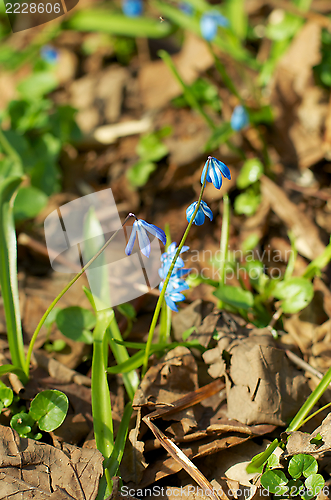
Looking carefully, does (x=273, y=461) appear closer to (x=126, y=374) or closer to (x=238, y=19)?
(x=126, y=374)

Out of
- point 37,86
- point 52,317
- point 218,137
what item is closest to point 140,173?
point 218,137

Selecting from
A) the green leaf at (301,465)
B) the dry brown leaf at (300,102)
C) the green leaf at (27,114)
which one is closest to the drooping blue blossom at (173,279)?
the green leaf at (301,465)

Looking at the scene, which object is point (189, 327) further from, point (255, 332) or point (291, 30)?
point (291, 30)

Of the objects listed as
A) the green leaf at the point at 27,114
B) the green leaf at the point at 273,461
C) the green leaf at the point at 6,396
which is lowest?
the green leaf at the point at 273,461

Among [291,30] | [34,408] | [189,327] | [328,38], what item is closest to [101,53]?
[291,30]

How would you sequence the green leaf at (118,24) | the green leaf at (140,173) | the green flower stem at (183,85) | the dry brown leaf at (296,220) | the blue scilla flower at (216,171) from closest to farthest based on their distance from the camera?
the blue scilla flower at (216,171)
the dry brown leaf at (296,220)
the green flower stem at (183,85)
the green leaf at (140,173)
the green leaf at (118,24)

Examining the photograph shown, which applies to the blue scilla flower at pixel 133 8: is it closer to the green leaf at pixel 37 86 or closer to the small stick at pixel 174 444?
the green leaf at pixel 37 86

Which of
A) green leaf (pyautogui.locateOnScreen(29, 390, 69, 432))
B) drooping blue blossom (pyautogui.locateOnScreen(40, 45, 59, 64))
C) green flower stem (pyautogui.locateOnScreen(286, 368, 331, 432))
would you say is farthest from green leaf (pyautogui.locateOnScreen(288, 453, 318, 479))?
drooping blue blossom (pyautogui.locateOnScreen(40, 45, 59, 64))
